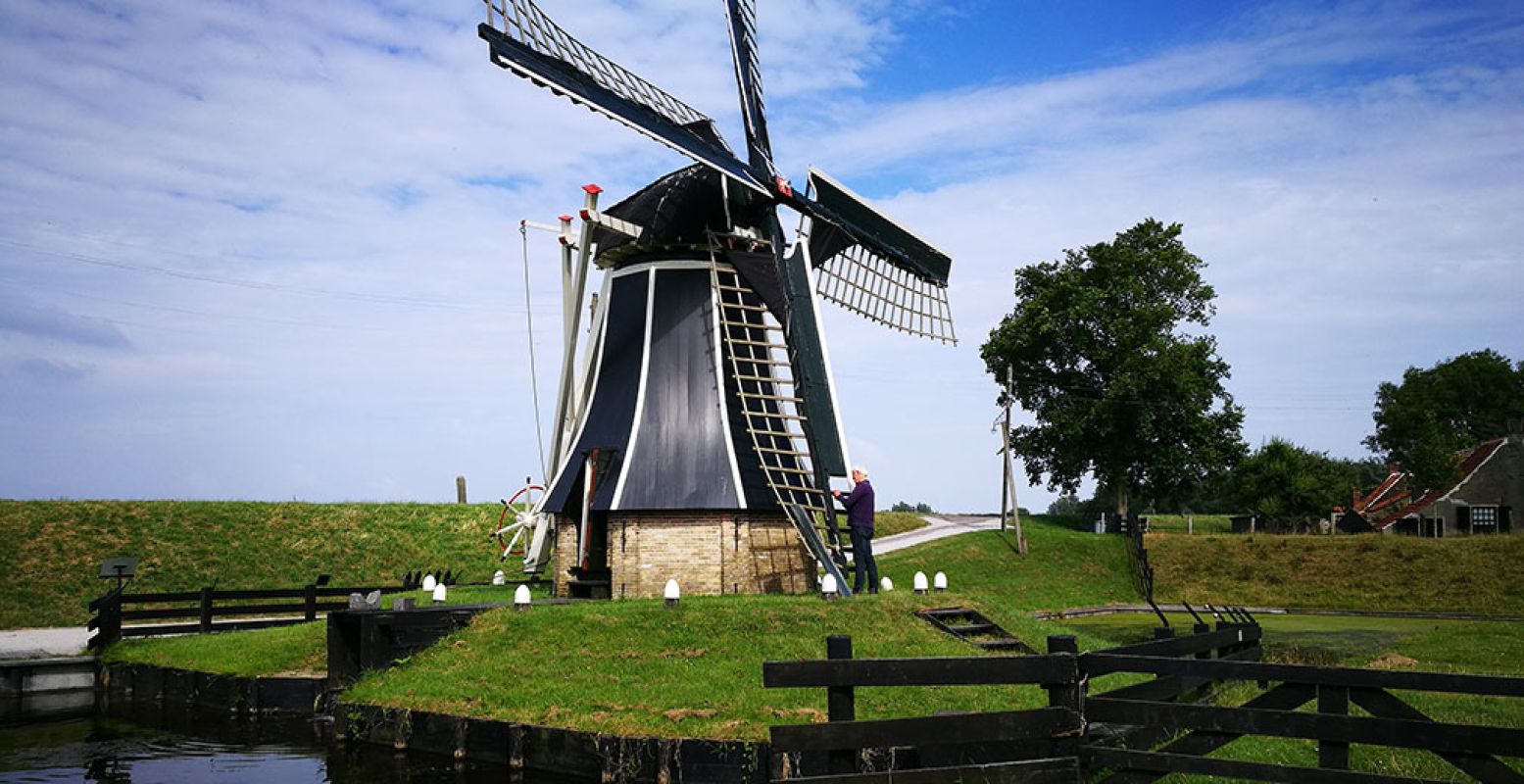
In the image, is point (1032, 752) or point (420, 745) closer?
point (1032, 752)

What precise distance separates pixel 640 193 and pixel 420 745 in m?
10.7

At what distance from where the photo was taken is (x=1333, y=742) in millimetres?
7219

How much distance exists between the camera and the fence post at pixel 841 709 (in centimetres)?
743

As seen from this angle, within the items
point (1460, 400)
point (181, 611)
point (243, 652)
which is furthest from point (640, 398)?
point (1460, 400)

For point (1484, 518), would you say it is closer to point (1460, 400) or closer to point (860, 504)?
point (1460, 400)

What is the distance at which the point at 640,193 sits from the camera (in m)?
21.0

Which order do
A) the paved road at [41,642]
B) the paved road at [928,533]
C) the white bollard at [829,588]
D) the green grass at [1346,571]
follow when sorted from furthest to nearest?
the paved road at [928,533]
the green grass at [1346,571]
the paved road at [41,642]
the white bollard at [829,588]

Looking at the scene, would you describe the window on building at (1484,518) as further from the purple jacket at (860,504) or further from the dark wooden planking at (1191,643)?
the dark wooden planking at (1191,643)

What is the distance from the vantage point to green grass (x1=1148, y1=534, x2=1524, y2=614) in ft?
98.6

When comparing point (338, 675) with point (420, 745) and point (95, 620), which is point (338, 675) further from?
point (95, 620)

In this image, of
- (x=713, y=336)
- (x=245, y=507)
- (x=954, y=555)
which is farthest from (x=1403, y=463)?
(x=245, y=507)

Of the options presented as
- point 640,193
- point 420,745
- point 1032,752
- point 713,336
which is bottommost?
point 420,745

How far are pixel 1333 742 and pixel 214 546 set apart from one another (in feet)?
101

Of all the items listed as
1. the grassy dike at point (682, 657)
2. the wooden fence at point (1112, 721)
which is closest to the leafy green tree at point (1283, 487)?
the grassy dike at point (682, 657)
